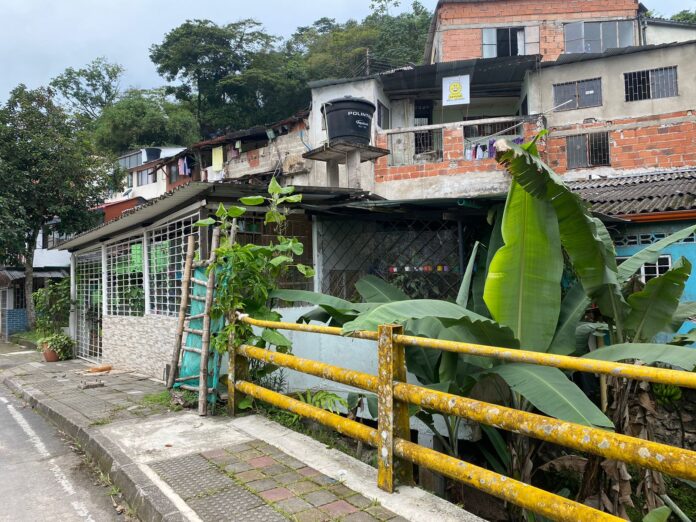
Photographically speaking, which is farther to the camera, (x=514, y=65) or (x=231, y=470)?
(x=514, y=65)

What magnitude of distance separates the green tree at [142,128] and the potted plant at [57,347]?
2474 centimetres

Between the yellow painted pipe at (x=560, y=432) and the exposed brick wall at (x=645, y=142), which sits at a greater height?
the exposed brick wall at (x=645, y=142)

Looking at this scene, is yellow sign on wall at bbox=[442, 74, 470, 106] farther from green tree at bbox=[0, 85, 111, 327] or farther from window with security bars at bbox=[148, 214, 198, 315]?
green tree at bbox=[0, 85, 111, 327]

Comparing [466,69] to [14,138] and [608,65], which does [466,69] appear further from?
[14,138]

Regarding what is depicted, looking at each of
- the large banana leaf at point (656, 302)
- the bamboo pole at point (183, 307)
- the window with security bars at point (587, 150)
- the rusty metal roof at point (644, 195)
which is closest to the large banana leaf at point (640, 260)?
the large banana leaf at point (656, 302)

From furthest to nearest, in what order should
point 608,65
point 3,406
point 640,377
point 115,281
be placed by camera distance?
point 608,65 → point 115,281 → point 3,406 → point 640,377

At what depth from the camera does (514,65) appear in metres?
16.7

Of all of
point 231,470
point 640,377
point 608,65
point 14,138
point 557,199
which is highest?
point 608,65

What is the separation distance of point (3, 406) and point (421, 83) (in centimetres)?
1571

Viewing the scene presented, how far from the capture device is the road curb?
321 cm

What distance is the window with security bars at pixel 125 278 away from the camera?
951 centimetres

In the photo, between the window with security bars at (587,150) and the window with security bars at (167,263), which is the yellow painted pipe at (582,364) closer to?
the window with security bars at (167,263)

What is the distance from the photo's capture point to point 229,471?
3.69 m

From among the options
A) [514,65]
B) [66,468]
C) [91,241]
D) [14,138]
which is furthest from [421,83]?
[66,468]
